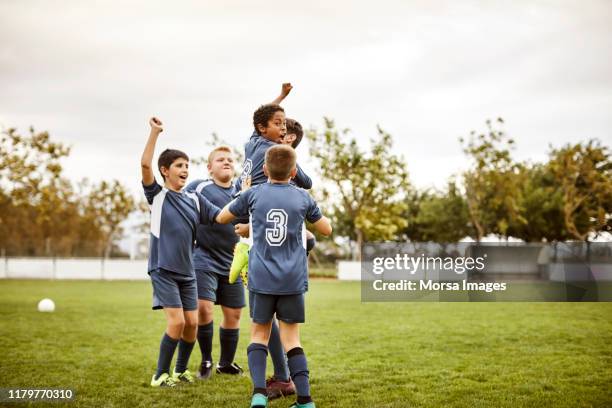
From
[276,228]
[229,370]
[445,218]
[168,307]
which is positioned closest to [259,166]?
[276,228]

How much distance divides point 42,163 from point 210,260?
1705cm

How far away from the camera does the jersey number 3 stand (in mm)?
4824

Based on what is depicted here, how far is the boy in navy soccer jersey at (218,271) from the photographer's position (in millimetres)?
6688

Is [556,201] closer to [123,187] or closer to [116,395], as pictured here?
[123,187]

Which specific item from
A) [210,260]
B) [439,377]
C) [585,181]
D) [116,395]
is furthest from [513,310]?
[585,181]

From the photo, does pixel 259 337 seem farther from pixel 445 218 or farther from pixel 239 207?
pixel 445 218

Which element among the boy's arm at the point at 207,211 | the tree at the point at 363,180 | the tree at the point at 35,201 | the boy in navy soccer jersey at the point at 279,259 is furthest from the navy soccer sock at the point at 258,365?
the tree at the point at 363,180

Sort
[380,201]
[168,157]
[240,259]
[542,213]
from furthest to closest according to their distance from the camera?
1. [542,213]
2. [380,201]
3. [168,157]
4. [240,259]

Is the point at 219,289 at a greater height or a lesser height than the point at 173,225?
lesser

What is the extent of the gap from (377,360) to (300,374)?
3076mm

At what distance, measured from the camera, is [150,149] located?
18.2 feet

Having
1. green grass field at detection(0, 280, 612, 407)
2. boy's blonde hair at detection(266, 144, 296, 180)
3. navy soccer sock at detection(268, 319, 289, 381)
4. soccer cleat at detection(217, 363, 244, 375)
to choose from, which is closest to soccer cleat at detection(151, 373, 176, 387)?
green grass field at detection(0, 280, 612, 407)

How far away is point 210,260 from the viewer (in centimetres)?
671

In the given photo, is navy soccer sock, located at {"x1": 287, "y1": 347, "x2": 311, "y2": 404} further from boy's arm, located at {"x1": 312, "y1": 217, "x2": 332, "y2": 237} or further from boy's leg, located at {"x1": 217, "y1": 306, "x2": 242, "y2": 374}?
boy's leg, located at {"x1": 217, "y1": 306, "x2": 242, "y2": 374}
